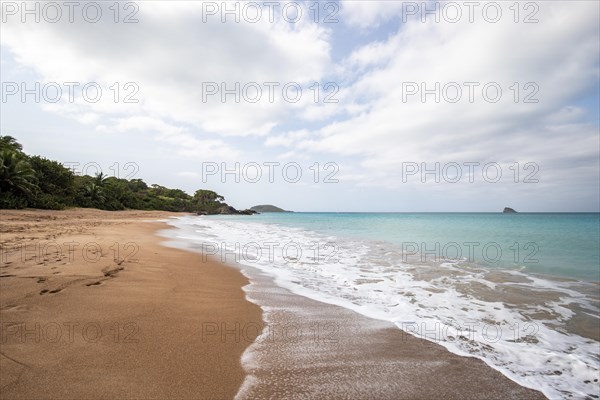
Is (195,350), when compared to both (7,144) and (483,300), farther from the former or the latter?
(7,144)

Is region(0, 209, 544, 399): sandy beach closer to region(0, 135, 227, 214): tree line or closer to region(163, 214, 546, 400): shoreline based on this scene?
region(163, 214, 546, 400): shoreline

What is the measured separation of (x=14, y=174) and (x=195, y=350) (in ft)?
99.3

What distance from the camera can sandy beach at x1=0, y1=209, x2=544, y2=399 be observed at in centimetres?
240

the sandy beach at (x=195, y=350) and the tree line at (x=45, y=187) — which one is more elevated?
the tree line at (x=45, y=187)

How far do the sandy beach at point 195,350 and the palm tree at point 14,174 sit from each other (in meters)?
25.5

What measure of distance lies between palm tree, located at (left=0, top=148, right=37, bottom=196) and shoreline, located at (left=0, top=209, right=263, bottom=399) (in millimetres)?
23657

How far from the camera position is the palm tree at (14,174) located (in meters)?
22.2


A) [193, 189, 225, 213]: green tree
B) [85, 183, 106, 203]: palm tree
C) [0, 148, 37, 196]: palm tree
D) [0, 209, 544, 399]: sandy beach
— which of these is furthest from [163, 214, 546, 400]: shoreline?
[193, 189, 225, 213]: green tree

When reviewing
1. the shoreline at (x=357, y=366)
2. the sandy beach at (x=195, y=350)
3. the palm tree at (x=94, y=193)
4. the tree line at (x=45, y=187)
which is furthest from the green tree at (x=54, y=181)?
the shoreline at (x=357, y=366)

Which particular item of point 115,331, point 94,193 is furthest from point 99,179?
point 115,331

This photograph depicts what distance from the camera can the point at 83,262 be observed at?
6.18 metres

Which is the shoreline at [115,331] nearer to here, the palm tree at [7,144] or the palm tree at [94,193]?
the palm tree at [7,144]

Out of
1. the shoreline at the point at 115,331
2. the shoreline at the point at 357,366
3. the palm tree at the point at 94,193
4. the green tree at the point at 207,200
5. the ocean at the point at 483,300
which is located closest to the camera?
the shoreline at the point at 115,331

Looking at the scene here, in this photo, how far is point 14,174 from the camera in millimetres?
22812
